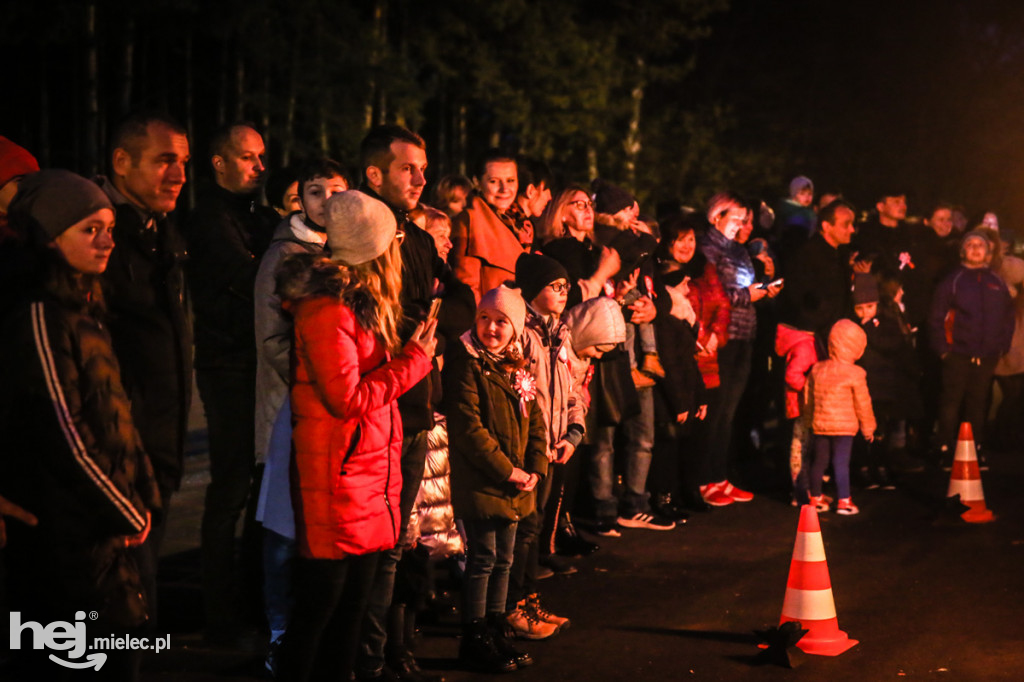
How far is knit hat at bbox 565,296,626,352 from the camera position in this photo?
7613mm

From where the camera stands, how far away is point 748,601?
7234 millimetres

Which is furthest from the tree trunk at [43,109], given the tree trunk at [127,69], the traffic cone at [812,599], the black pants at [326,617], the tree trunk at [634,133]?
the black pants at [326,617]

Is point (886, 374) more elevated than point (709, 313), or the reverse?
point (709, 313)

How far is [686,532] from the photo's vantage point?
909 cm

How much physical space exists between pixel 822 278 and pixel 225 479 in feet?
Answer: 20.3

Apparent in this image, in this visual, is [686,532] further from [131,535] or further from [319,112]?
[319,112]

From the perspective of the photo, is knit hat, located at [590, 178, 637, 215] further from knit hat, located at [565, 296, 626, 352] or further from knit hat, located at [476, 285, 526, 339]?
knit hat, located at [476, 285, 526, 339]

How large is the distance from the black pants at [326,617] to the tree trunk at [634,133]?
27.9 m

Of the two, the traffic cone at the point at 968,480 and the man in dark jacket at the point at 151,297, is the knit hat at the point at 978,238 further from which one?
the man in dark jacket at the point at 151,297

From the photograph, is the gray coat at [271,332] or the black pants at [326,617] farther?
the gray coat at [271,332]

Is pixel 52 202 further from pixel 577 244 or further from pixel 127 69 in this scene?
pixel 127 69

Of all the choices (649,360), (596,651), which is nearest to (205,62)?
(649,360)

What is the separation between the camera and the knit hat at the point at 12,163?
5496 millimetres

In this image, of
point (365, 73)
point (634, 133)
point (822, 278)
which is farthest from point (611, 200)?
point (634, 133)
